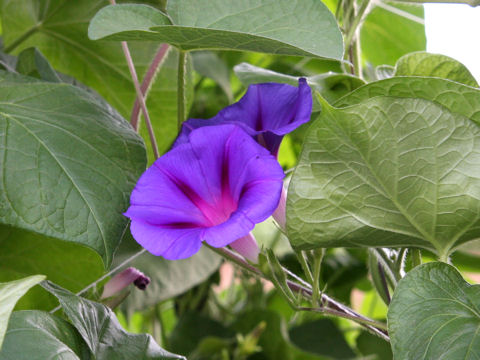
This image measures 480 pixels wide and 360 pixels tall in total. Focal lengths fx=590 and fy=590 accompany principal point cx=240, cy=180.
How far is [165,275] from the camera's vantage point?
681 mm

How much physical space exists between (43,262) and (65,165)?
0.51 feet

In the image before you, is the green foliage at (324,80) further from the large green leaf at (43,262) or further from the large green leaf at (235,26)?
the large green leaf at (43,262)

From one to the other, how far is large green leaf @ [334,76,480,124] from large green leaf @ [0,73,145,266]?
0.14 m

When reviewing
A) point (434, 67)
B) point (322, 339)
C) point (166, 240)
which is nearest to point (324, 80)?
point (434, 67)

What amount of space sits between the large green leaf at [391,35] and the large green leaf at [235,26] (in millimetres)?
420

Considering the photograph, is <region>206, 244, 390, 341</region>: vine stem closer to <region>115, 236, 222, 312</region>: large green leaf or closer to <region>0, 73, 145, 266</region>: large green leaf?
<region>0, 73, 145, 266</region>: large green leaf

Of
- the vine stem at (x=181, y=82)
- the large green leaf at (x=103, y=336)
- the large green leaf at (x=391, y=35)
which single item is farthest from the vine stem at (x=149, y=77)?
the large green leaf at (x=391, y=35)

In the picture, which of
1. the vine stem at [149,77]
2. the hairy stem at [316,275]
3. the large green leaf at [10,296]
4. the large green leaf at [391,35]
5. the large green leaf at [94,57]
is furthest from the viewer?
the large green leaf at [391,35]

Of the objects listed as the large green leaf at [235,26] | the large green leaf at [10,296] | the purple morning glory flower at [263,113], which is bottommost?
the large green leaf at [10,296]

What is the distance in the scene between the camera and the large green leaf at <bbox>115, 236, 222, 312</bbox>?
66 cm

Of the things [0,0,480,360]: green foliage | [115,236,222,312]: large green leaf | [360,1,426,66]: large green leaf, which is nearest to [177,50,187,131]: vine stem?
[0,0,480,360]: green foliage

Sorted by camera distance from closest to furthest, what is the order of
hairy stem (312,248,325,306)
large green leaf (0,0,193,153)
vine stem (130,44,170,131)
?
hairy stem (312,248,325,306), vine stem (130,44,170,131), large green leaf (0,0,193,153)

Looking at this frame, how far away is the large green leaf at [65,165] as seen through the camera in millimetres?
340

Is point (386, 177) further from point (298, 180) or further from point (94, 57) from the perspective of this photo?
point (94, 57)
